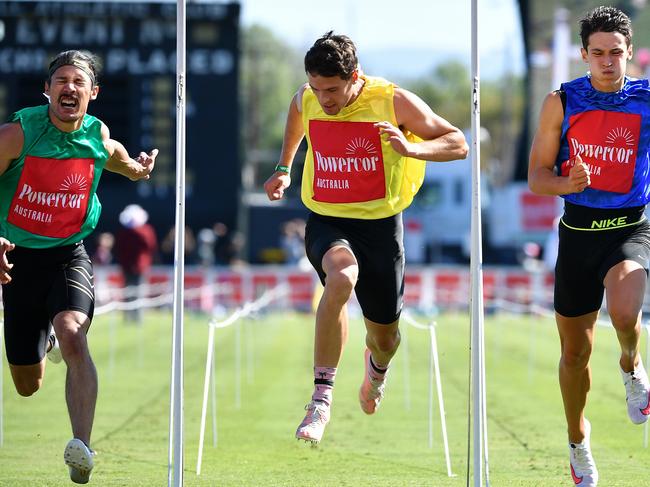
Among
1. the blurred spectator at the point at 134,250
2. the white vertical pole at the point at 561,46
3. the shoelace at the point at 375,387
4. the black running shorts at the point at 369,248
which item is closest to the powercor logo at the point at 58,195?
the black running shorts at the point at 369,248

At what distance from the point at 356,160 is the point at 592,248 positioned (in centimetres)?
155

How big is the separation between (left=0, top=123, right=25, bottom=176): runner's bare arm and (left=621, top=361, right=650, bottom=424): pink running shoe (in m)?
3.91

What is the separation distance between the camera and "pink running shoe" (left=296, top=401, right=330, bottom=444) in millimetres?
7297

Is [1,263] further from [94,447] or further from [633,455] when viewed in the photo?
[633,455]

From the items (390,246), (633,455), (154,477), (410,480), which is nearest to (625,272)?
(390,246)

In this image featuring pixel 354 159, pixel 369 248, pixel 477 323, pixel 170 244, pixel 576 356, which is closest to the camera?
pixel 477 323

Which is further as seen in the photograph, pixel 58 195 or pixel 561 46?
pixel 561 46

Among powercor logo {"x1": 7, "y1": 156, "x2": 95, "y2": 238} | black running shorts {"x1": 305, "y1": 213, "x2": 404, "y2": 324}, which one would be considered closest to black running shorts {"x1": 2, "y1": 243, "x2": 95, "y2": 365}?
powercor logo {"x1": 7, "y1": 156, "x2": 95, "y2": 238}

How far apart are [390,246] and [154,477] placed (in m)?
2.30

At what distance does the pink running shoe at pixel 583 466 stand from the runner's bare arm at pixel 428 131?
1900 millimetres

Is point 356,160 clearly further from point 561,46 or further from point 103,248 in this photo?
point 103,248

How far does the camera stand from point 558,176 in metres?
7.32

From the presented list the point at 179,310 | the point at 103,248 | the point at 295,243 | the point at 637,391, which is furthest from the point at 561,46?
the point at 179,310

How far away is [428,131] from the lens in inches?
305
